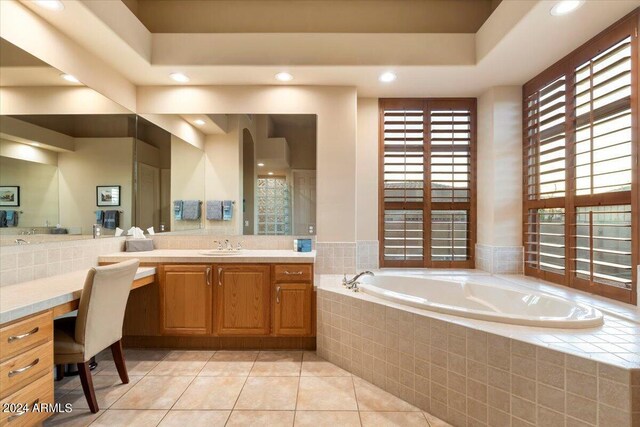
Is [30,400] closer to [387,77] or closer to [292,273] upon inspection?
[292,273]

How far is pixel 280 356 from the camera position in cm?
253

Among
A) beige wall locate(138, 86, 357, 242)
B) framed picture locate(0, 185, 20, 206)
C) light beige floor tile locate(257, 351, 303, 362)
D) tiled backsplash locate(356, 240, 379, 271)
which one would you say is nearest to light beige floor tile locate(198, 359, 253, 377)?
light beige floor tile locate(257, 351, 303, 362)

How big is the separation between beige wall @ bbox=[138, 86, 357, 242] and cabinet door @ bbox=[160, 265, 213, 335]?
1.14 m

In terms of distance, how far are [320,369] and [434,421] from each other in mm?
869

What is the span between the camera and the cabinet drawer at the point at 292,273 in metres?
2.55

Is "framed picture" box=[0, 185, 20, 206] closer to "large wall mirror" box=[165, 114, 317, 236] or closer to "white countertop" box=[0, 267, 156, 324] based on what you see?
"white countertop" box=[0, 267, 156, 324]

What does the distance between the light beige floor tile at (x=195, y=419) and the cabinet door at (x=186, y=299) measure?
80 centimetres

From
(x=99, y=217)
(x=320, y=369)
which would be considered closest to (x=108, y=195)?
(x=99, y=217)

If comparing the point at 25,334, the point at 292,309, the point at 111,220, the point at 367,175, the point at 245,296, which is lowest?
the point at 292,309

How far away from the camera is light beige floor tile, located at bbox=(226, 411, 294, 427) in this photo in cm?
172

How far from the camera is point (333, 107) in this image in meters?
2.98

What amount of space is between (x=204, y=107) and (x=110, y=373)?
93.8 inches

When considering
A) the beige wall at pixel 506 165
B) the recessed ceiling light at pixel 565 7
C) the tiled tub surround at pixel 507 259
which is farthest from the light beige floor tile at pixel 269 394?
the recessed ceiling light at pixel 565 7

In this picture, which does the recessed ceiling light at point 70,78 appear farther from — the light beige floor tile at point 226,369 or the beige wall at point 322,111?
the light beige floor tile at point 226,369
